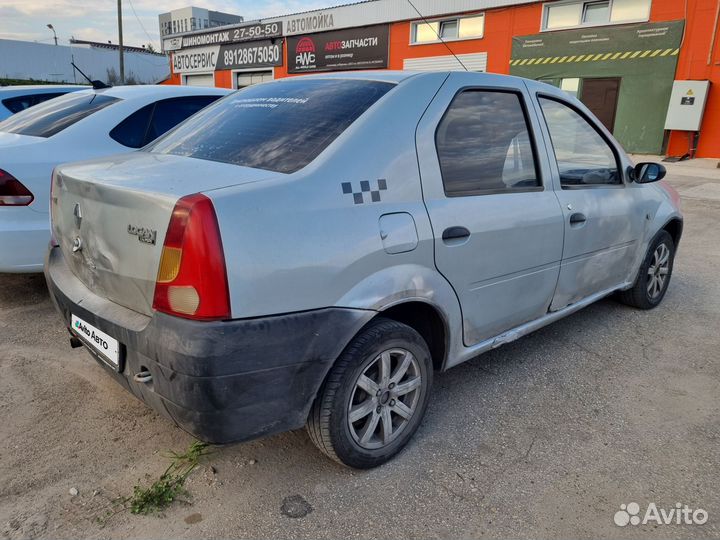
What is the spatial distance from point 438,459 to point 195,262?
4.68ft

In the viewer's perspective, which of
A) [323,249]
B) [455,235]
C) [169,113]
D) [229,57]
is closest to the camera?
[323,249]

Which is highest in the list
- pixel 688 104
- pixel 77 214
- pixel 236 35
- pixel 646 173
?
pixel 236 35

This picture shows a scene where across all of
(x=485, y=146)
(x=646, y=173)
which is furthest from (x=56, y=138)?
(x=646, y=173)

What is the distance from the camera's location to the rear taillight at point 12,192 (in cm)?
352

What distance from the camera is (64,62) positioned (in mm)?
54406

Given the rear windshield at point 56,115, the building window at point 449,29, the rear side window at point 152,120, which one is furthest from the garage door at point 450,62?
the rear windshield at point 56,115

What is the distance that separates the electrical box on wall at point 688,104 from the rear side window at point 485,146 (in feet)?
46.4

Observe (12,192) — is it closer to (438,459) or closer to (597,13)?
(438,459)

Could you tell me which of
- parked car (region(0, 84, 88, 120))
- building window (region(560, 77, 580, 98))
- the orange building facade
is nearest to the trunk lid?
parked car (region(0, 84, 88, 120))

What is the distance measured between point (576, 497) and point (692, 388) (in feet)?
4.61

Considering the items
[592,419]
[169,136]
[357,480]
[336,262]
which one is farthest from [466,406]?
[169,136]

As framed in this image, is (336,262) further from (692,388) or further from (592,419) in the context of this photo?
(692,388)

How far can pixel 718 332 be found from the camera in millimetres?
3975

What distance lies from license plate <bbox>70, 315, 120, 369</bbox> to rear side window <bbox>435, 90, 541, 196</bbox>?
1.54 metres
